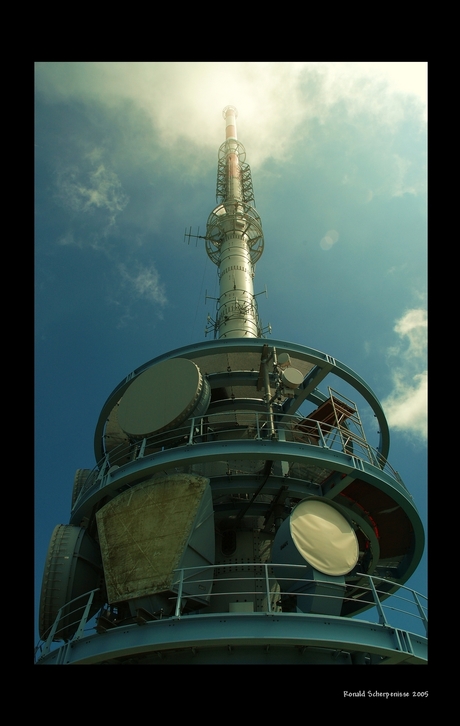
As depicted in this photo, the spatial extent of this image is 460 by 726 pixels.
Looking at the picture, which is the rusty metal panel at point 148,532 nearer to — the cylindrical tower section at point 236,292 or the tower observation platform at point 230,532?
the tower observation platform at point 230,532

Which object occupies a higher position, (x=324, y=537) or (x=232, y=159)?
(x=232, y=159)

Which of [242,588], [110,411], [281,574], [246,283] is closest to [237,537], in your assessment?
[242,588]

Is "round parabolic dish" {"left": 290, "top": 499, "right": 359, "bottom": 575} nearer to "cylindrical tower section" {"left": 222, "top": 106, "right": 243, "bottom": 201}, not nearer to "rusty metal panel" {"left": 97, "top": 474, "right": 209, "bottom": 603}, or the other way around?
"rusty metal panel" {"left": 97, "top": 474, "right": 209, "bottom": 603}

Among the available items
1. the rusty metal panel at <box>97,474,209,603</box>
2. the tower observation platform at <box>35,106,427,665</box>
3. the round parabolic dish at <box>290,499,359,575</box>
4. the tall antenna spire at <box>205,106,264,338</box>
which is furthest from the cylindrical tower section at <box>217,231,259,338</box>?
the round parabolic dish at <box>290,499,359,575</box>

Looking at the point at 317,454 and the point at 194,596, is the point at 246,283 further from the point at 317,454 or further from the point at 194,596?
the point at 194,596

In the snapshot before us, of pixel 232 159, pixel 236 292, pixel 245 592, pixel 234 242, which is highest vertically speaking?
pixel 232 159

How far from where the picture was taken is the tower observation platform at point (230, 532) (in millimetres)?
10602

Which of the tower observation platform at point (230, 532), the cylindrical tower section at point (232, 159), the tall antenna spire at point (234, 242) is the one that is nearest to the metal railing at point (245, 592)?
the tower observation platform at point (230, 532)

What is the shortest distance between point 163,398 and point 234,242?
42.9ft

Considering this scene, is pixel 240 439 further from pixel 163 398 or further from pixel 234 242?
pixel 234 242

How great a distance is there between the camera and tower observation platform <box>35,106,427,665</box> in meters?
10.6

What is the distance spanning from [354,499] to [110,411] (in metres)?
9.57

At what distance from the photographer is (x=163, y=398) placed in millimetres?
16078

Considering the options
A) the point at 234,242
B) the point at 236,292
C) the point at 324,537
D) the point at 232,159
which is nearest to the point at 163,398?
the point at 324,537
